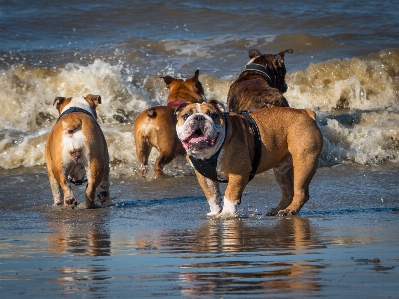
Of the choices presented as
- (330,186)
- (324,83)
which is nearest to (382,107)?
(324,83)

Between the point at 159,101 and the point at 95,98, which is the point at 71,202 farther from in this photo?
the point at 159,101

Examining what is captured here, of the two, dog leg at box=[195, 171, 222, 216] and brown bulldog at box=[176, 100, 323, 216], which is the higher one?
brown bulldog at box=[176, 100, 323, 216]

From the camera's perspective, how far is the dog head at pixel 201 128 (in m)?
7.49

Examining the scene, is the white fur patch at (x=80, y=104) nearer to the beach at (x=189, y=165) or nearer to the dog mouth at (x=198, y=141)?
the beach at (x=189, y=165)

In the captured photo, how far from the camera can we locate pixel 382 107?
51.0 ft

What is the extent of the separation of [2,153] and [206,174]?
17.5 feet

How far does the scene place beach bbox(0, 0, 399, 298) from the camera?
495 centimetres

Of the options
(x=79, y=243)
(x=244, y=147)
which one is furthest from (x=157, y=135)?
(x=79, y=243)

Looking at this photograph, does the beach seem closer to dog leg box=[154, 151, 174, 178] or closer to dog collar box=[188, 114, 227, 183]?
dog leg box=[154, 151, 174, 178]

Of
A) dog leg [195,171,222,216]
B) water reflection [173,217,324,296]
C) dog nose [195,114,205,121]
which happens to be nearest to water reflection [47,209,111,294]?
water reflection [173,217,324,296]

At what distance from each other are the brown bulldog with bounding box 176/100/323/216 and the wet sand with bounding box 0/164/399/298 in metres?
0.26

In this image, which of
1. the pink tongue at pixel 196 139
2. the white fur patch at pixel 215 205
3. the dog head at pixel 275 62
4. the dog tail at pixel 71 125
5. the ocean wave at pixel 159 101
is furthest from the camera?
the ocean wave at pixel 159 101

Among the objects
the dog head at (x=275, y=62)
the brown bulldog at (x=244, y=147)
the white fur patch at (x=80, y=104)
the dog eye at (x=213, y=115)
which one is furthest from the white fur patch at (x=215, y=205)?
the dog head at (x=275, y=62)

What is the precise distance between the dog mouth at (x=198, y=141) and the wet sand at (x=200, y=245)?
0.64m
